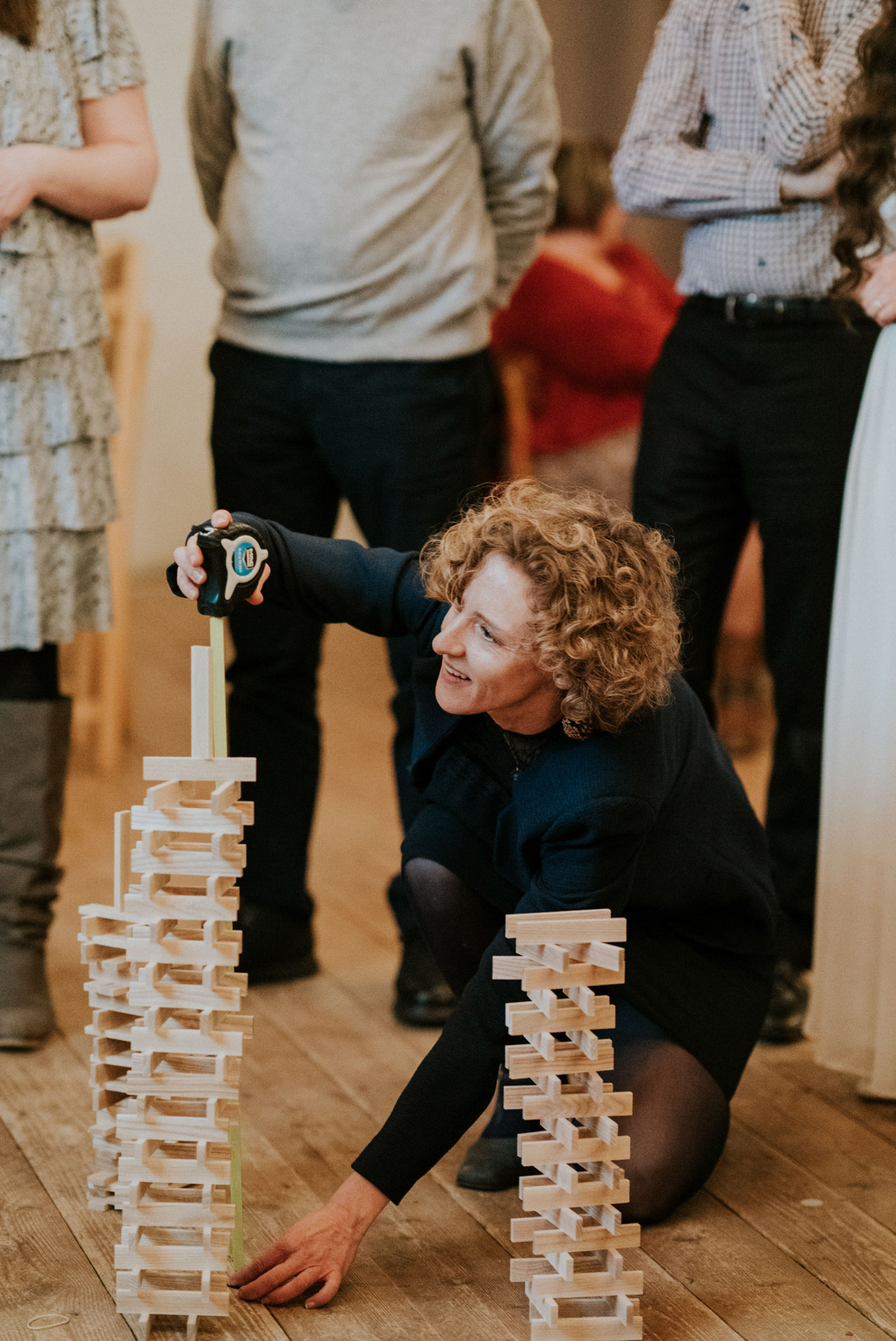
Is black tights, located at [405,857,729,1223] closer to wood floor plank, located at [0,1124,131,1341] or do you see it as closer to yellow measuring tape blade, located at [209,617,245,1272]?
yellow measuring tape blade, located at [209,617,245,1272]

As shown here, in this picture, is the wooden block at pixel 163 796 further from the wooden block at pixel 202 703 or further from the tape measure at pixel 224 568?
the tape measure at pixel 224 568

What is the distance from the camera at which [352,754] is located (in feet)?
11.1

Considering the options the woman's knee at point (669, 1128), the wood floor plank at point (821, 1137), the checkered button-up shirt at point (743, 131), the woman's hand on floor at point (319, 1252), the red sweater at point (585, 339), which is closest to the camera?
the woman's hand on floor at point (319, 1252)

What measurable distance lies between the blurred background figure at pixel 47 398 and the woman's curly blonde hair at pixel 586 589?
63 centimetres

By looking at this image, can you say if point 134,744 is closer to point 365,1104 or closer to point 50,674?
point 50,674

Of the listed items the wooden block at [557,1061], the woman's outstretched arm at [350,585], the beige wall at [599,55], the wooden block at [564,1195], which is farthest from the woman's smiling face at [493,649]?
the beige wall at [599,55]

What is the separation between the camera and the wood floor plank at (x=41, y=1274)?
1.37 meters

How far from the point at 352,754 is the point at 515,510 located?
201 centimetres

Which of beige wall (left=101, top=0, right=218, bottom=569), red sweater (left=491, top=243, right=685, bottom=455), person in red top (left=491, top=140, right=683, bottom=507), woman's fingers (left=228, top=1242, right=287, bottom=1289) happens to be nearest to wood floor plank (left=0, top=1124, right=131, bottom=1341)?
woman's fingers (left=228, top=1242, right=287, bottom=1289)

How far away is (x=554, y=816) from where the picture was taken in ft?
4.64

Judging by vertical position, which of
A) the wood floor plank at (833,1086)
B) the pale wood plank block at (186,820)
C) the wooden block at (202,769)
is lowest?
the wood floor plank at (833,1086)

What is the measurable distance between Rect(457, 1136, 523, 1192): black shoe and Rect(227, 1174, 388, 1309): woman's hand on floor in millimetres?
261

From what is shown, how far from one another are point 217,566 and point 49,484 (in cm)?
55

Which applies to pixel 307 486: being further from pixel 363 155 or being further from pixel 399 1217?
pixel 399 1217
